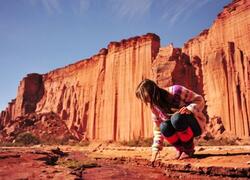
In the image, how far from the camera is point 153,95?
Answer: 4.59 m

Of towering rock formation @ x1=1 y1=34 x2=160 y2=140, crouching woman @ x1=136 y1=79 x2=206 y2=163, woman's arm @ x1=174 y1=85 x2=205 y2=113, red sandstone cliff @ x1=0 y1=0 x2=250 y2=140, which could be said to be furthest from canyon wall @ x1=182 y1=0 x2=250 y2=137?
woman's arm @ x1=174 y1=85 x2=205 y2=113

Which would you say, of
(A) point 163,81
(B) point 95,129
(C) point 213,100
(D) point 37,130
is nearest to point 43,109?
(D) point 37,130

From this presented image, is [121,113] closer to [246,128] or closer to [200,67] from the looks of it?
[200,67]

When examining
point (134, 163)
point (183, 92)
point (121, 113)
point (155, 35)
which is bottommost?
point (134, 163)

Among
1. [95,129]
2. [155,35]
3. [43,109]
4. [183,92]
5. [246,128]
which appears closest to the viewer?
[183,92]

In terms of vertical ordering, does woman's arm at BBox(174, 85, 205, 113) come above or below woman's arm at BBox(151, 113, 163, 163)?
above

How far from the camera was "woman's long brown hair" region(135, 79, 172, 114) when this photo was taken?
4555 millimetres

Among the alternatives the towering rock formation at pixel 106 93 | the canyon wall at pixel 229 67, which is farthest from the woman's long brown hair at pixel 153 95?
the towering rock formation at pixel 106 93

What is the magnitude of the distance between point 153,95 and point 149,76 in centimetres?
3006

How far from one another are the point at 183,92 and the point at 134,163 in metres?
2.79

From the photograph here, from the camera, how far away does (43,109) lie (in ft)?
193

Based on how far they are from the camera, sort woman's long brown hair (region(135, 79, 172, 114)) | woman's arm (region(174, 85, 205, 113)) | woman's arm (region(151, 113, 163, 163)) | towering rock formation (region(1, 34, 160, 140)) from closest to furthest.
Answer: woman's arm (region(174, 85, 205, 113)), woman's long brown hair (region(135, 79, 172, 114)), woman's arm (region(151, 113, 163, 163)), towering rock formation (region(1, 34, 160, 140))

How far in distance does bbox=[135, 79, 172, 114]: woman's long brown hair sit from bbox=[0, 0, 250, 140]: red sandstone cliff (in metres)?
21.5

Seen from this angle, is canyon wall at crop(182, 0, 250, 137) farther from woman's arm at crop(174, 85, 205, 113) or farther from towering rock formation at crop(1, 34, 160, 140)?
woman's arm at crop(174, 85, 205, 113)
